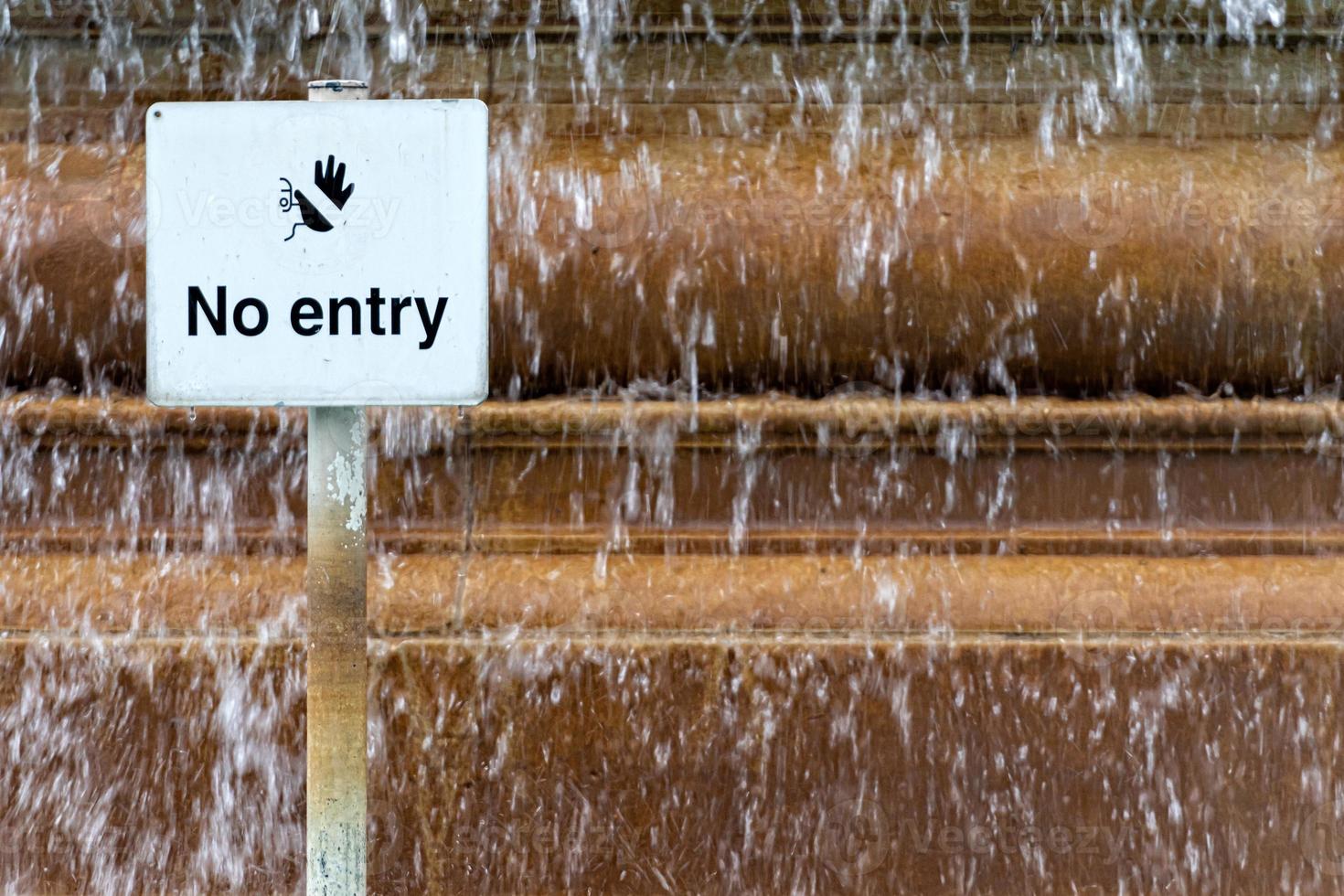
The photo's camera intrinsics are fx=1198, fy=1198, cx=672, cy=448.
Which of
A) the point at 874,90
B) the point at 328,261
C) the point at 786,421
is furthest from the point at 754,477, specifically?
the point at 328,261

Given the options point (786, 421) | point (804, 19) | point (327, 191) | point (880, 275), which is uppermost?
point (804, 19)

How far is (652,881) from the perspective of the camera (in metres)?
3.08

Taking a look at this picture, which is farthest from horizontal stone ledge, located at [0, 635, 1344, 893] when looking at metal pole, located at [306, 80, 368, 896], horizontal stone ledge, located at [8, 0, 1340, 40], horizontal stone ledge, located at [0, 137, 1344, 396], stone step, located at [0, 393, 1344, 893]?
horizontal stone ledge, located at [8, 0, 1340, 40]

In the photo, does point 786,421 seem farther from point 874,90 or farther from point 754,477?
point 874,90

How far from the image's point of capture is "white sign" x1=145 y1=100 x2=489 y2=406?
6.00 feet

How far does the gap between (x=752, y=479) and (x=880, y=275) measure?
0.67 meters

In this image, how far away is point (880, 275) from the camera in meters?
3.31

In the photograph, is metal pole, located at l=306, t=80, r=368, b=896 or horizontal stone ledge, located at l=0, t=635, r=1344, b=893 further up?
metal pole, located at l=306, t=80, r=368, b=896

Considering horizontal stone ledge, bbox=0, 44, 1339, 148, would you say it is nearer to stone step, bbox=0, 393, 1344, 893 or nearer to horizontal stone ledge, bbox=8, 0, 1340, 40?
horizontal stone ledge, bbox=8, 0, 1340, 40

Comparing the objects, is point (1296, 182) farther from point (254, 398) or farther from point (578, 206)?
point (254, 398)

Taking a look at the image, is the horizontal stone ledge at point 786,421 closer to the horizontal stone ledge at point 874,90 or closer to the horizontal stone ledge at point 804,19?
the horizontal stone ledge at point 874,90

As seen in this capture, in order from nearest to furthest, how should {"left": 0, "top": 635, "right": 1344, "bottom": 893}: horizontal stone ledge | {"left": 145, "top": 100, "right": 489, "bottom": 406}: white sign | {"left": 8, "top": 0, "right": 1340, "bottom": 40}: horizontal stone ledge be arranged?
1. {"left": 145, "top": 100, "right": 489, "bottom": 406}: white sign
2. {"left": 0, "top": 635, "right": 1344, "bottom": 893}: horizontal stone ledge
3. {"left": 8, "top": 0, "right": 1340, "bottom": 40}: horizontal stone ledge

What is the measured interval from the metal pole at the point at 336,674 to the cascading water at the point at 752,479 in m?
1.12

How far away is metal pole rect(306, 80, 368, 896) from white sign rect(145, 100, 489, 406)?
0.41 ft
